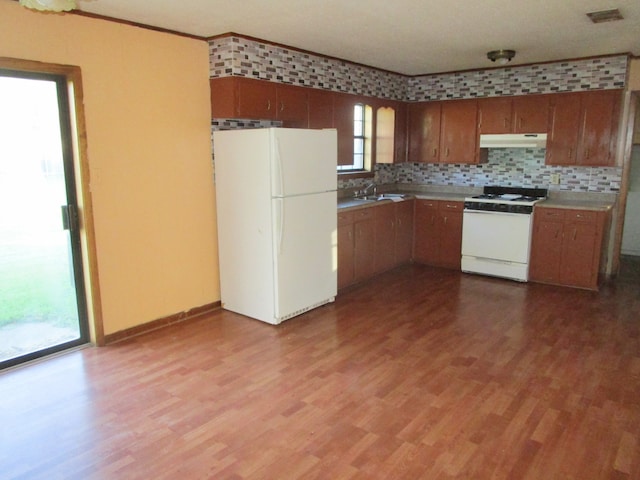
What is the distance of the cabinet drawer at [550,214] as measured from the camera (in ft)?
16.7

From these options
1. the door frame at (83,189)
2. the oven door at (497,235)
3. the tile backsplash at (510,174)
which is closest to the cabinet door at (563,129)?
the tile backsplash at (510,174)

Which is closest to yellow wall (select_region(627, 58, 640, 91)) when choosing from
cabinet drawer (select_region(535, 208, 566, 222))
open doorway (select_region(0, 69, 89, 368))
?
cabinet drawer (select_region(535, 208, 566, 222))

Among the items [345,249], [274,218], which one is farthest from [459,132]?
[274,218]

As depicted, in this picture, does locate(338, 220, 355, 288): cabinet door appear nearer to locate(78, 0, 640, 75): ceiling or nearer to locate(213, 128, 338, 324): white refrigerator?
locate(213, 128, 338, 324): white refrigerator

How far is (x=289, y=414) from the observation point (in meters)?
2.75

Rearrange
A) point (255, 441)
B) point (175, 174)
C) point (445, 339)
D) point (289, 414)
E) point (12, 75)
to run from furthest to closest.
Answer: point (175, 174) → point (445, 339) → point (12, 75) → point (289, 414) → point (255, 441)

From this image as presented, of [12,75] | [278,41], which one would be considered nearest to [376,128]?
[278,41]

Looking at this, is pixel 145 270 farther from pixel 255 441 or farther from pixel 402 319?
pixel 402 319

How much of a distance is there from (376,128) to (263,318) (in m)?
2.95

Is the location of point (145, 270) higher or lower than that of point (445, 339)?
higher

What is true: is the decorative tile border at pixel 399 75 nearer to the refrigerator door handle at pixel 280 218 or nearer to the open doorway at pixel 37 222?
the refrigerator door handle at pixel 280 218

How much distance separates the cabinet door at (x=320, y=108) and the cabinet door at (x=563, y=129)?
2.50 m

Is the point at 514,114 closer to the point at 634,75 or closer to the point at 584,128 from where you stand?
the point at 584,128

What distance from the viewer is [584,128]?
516 centimetres
